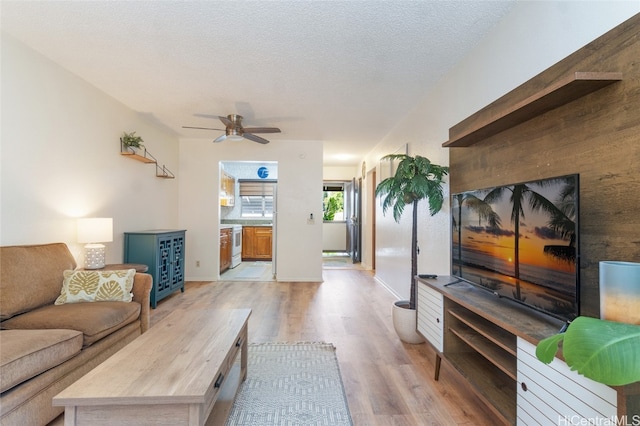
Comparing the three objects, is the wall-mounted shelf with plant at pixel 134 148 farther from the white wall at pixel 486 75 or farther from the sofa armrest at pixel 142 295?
the white wall at pixel 486 75

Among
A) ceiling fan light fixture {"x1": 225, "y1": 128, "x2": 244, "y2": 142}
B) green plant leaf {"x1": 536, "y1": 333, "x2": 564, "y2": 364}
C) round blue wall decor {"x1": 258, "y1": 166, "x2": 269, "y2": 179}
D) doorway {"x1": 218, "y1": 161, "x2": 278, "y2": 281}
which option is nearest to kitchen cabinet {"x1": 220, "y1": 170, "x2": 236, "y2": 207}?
doorway {"x1": 218, "y1": 161, "x2": 278, "y2": 281}

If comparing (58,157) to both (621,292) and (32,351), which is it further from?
(621,292)

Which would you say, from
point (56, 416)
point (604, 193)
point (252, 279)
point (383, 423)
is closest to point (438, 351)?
point (383, 423)

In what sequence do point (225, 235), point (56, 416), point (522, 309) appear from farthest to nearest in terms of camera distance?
point (225, 235), point (56, 416), point (522, 309)

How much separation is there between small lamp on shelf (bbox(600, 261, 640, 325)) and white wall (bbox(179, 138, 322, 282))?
416cm

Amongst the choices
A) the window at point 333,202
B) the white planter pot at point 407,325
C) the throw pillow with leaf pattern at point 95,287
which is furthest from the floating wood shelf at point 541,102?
the window at point 333,202

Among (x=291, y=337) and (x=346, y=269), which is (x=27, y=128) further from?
(x=346, y=269)

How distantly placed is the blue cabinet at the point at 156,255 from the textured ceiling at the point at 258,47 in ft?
5.32

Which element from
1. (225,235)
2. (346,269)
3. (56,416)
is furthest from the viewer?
(346,269)

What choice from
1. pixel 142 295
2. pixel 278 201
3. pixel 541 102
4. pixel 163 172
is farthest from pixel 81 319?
pixel 278 201

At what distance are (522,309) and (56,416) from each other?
2.51 m

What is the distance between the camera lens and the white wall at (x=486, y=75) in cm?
128

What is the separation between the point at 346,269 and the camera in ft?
19.7

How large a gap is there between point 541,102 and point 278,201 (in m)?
4.00
